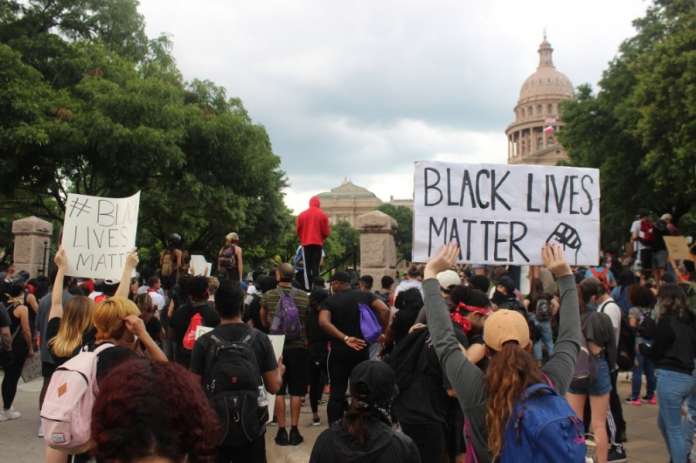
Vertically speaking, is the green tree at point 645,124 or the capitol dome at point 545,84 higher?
the capitol dome at point 545,84

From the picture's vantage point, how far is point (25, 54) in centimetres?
2267

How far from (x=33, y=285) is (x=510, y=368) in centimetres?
954

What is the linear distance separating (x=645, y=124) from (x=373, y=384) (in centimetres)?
2276

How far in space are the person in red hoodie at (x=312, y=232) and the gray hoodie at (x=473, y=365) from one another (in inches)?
264

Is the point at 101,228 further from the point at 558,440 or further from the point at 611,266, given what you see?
the point at 611,266

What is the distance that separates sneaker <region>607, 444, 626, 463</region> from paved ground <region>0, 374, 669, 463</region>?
0.17 metres

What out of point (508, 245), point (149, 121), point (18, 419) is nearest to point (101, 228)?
point (18, 419)

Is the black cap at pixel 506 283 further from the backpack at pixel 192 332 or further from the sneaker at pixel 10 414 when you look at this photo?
the sneaker at pixel 10 414

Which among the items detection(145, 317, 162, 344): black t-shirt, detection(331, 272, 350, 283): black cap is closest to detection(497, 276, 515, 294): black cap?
detection(331, 272, 350, 283): black cap

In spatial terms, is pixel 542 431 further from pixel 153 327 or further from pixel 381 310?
pixel 153 327

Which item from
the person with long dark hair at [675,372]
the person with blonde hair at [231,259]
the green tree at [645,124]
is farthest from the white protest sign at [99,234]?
the green tree at [645,124]

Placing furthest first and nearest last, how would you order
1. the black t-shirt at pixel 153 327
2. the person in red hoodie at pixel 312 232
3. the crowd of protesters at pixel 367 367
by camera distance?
the person in red hoodie at pixel 312 232
the black t-shirt at pixel 153 327
the crowd of protesters at pixel 367 367

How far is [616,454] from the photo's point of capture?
636 cm

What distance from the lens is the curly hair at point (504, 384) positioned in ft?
8.51
